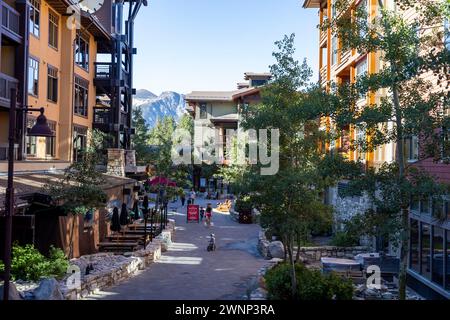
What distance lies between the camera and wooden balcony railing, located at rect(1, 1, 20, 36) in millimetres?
21422

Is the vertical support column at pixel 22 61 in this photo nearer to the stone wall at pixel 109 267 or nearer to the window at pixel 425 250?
the stone wall at pixel 109 267

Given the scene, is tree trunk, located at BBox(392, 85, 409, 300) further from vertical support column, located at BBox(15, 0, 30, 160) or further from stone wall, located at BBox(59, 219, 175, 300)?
vertical support column, located at BBox(15, 0, 30, 160)

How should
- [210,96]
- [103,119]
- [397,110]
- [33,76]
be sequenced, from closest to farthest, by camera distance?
[397,110] < [33,76] < [103,119] < [210,96]

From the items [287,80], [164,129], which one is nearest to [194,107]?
[164,129]

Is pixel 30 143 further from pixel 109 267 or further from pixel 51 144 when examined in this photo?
pixel 109 267

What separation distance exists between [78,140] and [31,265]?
1858 centimetres

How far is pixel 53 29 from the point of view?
91.9 feet

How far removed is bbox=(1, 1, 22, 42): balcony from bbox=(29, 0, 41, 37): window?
72.4 inches

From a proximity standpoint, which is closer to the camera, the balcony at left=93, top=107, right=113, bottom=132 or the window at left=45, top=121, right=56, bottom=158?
the window at left=45, top=121, right=56, bottom=158

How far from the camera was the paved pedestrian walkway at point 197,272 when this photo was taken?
15375 millimetres

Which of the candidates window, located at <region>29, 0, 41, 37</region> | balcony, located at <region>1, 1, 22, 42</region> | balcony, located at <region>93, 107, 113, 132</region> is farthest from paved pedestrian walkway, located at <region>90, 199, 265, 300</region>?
window, located at <region>29, 0, 41, 37</region>

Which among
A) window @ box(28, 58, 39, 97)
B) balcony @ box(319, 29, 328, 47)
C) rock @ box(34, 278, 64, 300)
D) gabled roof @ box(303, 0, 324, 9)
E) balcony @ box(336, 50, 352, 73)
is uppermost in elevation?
gabled roof @ box(303, 0, 324, 9)

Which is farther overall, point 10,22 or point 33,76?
point 33,76

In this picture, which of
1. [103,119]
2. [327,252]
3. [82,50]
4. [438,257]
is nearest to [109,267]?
[327,252]
